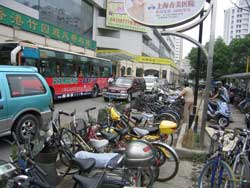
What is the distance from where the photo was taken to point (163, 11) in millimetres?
6082

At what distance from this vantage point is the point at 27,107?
5.92 meters

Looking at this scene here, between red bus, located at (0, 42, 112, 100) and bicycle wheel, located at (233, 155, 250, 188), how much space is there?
30.5ft

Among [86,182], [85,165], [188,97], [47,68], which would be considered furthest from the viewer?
[47,68]

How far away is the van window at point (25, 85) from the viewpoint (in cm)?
570

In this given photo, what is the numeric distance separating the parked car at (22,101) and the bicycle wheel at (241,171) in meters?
3.58

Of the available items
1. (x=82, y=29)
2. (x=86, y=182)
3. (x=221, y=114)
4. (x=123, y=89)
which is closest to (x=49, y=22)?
(x=82, y=29)

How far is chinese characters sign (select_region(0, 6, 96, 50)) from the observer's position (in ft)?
50.2

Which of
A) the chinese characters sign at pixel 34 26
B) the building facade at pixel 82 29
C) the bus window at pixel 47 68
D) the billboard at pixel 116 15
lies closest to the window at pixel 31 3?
the building facade at pixel 82 29

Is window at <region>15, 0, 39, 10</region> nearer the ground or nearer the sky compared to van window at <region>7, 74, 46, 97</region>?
nearer the sky

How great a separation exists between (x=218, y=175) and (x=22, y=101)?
4476mm

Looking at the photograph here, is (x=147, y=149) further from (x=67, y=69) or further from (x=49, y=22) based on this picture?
(x=49, y=22)

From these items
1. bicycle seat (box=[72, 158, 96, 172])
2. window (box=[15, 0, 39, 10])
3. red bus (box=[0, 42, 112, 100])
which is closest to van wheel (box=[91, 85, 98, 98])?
red bus (box=[0, 42, 112, 100])

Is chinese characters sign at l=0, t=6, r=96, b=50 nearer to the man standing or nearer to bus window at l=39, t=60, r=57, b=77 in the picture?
bus window at l=39, t=60, r=57, b=77

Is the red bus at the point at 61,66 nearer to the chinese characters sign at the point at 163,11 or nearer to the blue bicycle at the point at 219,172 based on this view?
the chinese characters sign at the point at 163,11
